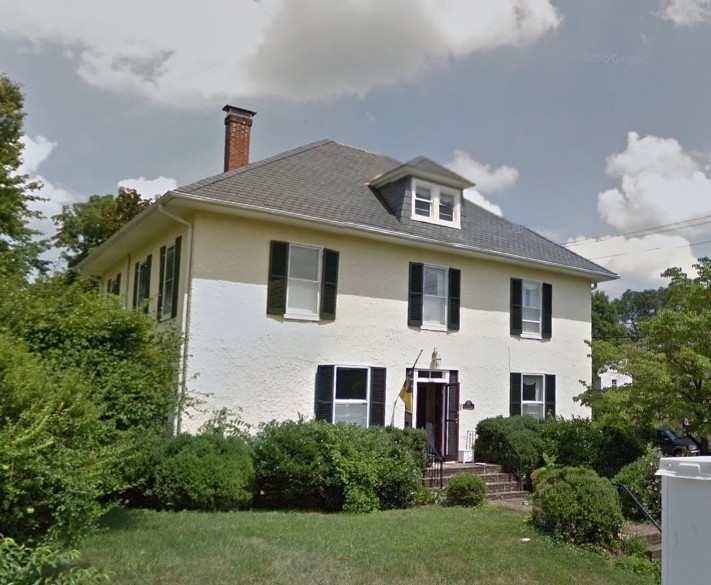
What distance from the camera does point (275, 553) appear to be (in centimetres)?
727

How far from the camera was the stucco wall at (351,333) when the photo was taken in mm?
12281

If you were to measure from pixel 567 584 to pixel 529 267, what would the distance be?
10999 mm

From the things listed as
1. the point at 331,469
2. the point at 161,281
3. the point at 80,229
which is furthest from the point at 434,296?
the point at 80,229

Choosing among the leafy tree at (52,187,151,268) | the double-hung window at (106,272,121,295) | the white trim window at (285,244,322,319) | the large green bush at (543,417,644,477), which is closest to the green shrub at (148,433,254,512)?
the white trim window at (285,244,322,319)

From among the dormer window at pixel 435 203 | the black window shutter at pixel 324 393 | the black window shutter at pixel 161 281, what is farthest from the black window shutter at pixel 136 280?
the dormer window at pixel 435 203

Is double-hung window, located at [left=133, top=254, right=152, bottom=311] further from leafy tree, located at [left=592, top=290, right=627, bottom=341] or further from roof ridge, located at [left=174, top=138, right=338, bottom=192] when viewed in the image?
leafy tree, located at [left=592, top=290, right=627, bottom=341]

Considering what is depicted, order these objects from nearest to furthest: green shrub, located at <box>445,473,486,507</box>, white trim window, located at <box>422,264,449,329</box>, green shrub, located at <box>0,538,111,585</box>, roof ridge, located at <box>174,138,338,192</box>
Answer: green shrub, located at <box>0,538,111,585</box> < green shrub, located at <box>445,473,486,507</box> < roof ridge, located at <box>174,138,338,192</box> < white trim window, located at <box>422,264,449,329</box>

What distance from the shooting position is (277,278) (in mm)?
12945

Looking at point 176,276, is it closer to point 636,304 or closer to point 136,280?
point 136,280

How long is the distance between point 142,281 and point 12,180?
10.6 meters

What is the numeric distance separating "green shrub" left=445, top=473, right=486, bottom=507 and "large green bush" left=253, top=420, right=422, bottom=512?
82 centimetres

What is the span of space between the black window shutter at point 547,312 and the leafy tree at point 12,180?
17662 mm

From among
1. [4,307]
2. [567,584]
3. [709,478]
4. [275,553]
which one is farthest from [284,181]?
[709,478]

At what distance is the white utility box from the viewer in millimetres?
3555
